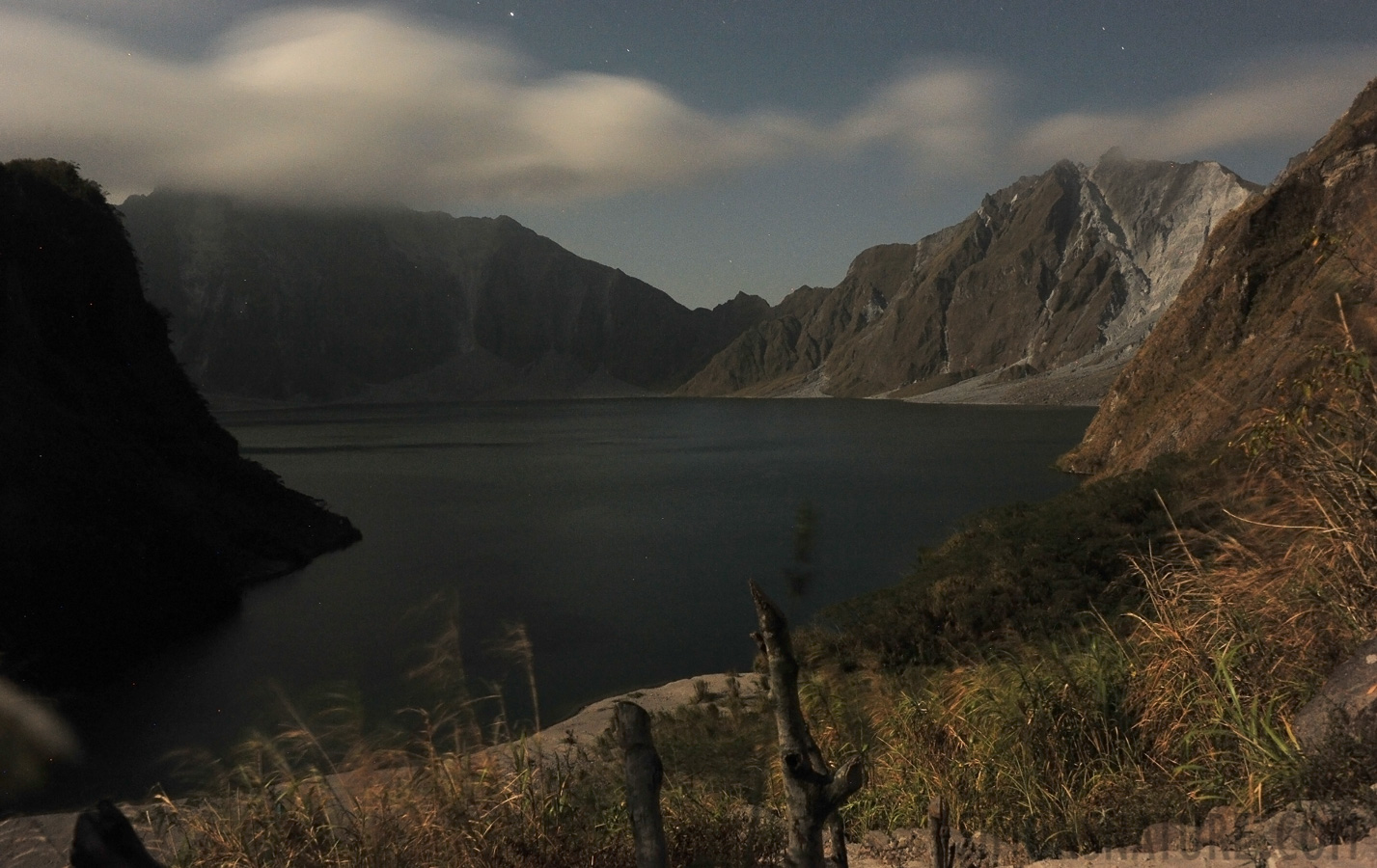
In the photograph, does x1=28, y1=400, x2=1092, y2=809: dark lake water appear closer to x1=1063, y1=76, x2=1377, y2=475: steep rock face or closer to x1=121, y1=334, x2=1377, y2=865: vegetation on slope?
x1=121, y1=334, x2=1377, y2=865: vegetation on slope

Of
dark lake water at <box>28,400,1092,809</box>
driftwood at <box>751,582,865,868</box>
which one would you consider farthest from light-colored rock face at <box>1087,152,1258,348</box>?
driftwood at <box>751,582,865,868</box>

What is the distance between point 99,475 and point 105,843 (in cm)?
2929

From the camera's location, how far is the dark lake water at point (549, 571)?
19453mm

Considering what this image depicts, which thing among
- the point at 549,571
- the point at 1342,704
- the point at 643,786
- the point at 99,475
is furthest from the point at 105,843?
the point at 99,475

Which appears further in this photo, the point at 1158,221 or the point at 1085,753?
the point at 1158,221

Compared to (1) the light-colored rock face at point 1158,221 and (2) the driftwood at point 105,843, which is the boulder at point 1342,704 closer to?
(2) the driftwood at point 105,843

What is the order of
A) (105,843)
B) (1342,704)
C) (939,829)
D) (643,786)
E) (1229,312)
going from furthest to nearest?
1. (1229,312)
2. (1342,704)
3. (939,829)
4. (643,786)
5. (105,843)

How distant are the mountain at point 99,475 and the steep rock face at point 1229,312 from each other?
1348 inches

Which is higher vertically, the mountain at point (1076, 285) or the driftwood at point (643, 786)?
the mountain at point (1076, 285)

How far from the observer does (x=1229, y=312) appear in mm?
40562

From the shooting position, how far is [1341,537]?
16.6 feet

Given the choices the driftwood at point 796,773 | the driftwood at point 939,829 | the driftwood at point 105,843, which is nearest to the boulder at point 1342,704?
the driftwood at point 939,829

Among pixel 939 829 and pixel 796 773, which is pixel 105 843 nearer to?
pixel 796 773

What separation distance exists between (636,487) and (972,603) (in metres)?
38.0
